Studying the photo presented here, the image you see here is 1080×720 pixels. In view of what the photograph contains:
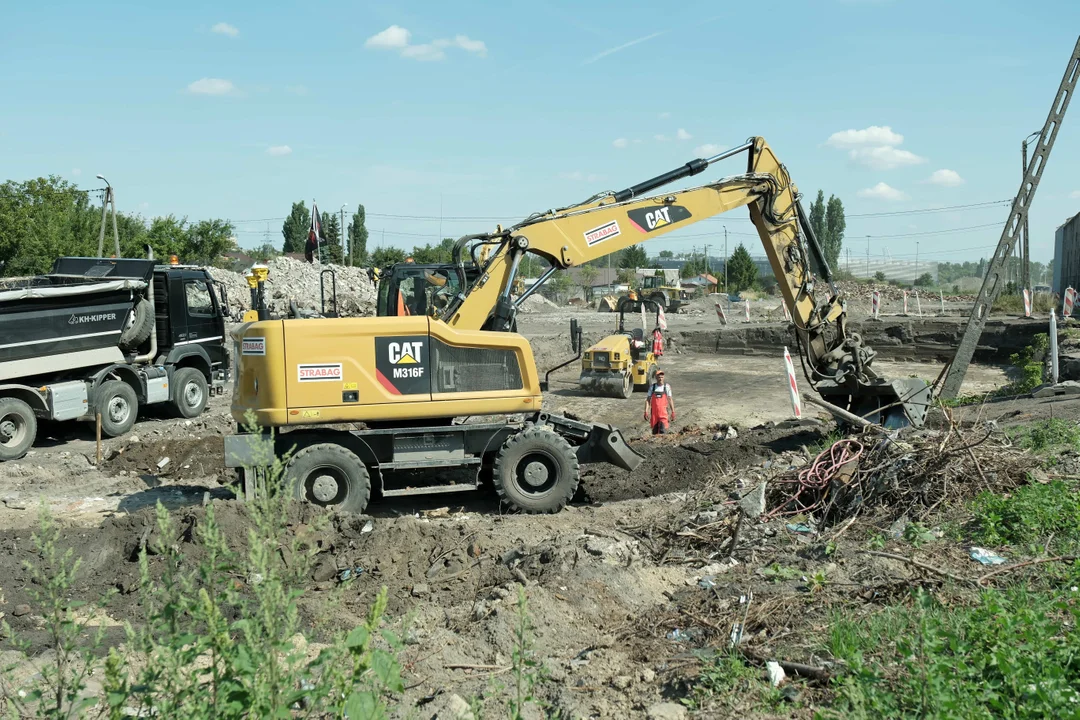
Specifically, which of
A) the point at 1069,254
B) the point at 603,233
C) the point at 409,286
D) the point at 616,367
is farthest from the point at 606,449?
the point at 1069,254

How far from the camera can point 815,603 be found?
17.7 ft

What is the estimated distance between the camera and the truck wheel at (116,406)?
13406mm

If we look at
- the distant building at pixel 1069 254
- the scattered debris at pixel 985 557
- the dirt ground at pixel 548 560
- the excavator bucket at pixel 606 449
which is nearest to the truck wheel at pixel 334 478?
the dirt ground at pixel 548 560

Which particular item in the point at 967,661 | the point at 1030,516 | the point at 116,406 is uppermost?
the point at 116,406

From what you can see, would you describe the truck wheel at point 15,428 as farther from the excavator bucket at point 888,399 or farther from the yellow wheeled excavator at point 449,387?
the excavator bucket at point 888,399

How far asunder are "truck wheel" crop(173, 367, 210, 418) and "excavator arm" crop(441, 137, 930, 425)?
A: 7197mm

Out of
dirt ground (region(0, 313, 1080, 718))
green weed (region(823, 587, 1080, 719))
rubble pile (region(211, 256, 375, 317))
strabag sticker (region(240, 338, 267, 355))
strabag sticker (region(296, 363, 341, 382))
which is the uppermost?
rubble pile (region(211, 256, 375, 317))

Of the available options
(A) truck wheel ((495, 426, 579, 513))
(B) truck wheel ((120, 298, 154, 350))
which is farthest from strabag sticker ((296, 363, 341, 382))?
(B) truck wheel ((120, 298, 154, 350))

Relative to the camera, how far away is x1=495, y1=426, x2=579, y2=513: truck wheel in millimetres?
8945

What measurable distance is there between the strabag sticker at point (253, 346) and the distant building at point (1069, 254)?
29224mm

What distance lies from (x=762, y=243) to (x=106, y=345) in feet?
32.9

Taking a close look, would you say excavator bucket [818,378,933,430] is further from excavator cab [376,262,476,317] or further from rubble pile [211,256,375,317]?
rubble pile [211,256,375,317]

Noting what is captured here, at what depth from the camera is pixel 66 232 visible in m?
33.2

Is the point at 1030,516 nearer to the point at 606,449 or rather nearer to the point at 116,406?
the point at 606,449
